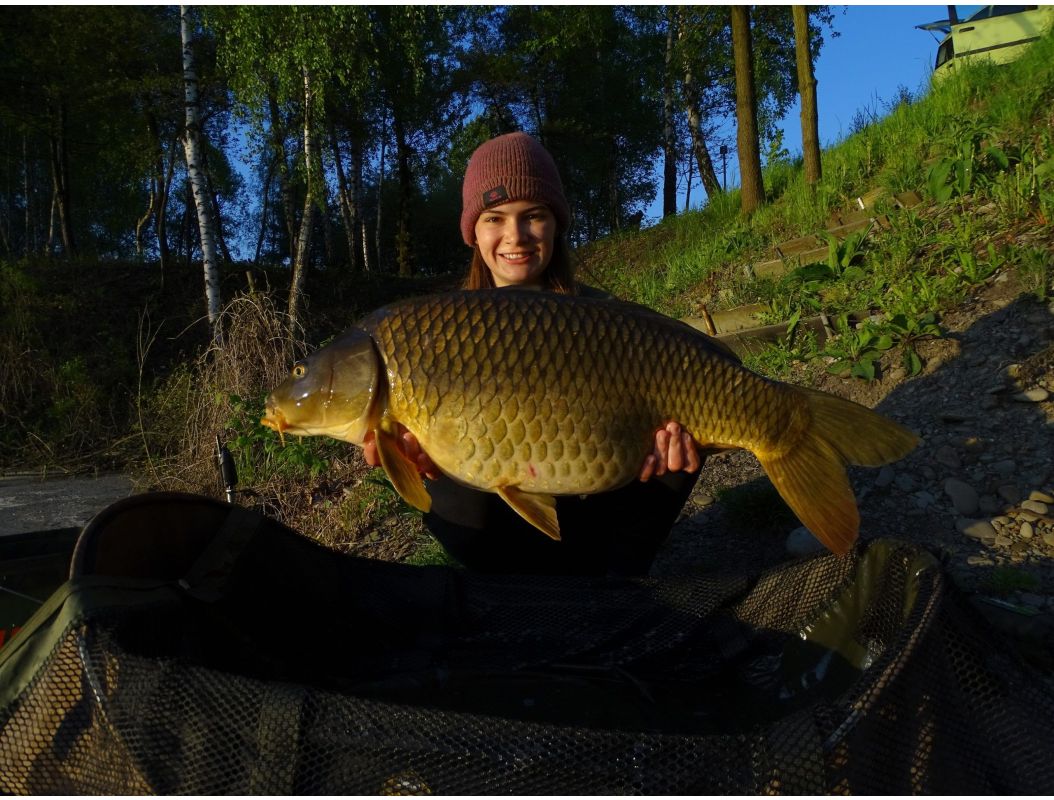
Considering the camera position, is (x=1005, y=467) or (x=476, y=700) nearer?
(x=476, y=700)

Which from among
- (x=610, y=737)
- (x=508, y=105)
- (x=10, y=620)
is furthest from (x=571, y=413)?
(x=508, y=105)

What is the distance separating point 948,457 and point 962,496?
0.22 m

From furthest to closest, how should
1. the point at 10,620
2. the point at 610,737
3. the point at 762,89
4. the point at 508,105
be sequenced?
the point at 508,105 < the point at 762,89 < the point at 10,620 < the point at 610,737

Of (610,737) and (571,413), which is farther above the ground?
(571,413)

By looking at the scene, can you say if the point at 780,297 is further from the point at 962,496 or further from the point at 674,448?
the point at 674,448

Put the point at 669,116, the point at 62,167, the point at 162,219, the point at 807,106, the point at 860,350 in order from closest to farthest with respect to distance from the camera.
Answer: the point at 860,350, the point at 807,106, the point at 162,219, the point at 62,167, the point at 669,116

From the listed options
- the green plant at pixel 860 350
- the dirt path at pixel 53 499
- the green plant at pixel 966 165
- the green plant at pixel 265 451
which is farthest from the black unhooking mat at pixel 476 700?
the green plant at pixel 966 165

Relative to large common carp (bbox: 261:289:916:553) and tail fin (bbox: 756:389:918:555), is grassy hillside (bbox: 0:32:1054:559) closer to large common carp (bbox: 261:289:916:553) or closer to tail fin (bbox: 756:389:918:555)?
large common carp (bbox: 261:289:916:553)

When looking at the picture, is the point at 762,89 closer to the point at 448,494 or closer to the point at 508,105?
the point at 508,105

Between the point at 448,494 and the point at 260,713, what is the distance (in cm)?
86

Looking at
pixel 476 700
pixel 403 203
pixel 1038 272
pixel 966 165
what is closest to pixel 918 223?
pixel 966 165

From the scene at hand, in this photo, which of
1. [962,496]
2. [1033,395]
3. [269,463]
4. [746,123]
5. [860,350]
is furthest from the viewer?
[746,123]

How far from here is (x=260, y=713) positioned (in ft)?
2.82

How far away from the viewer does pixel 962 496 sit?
6.59ft
